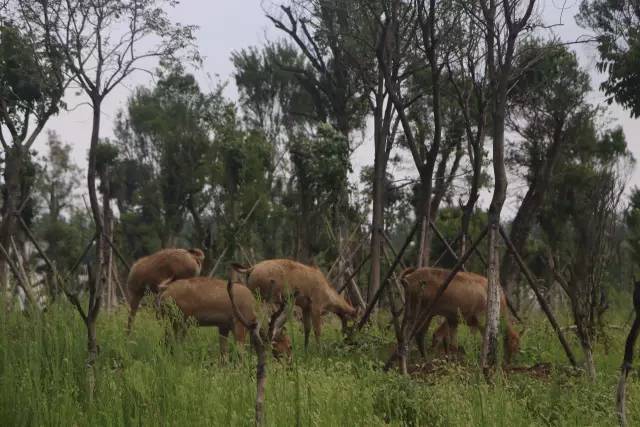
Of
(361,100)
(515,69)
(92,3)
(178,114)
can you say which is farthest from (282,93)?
(515,69)

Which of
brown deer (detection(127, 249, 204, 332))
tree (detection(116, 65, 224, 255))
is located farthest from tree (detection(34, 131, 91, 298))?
brown deer (detection(127, 249, 204, 332))

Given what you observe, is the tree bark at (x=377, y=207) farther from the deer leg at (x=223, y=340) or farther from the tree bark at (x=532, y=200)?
the tree bark at (x=532, y=200)

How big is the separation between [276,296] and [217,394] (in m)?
5.65

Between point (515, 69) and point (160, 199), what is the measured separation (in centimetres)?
2901

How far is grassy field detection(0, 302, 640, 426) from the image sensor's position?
6500 mm

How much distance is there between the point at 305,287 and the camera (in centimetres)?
1300

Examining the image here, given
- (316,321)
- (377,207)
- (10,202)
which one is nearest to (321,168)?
(377,207)

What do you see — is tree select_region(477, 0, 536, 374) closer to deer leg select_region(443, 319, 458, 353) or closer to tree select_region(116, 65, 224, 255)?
deer leg select_region(443, 319, 458, 353)

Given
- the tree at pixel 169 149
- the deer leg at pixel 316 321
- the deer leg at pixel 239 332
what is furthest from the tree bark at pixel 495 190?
the tree at pixel 169 149

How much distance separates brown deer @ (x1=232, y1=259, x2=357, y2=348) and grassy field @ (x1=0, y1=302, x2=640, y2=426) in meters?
3.67

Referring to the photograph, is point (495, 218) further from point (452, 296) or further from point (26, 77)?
point (26, 77)

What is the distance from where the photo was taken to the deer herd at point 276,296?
10.4 metres

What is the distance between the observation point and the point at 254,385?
7102 millimetres

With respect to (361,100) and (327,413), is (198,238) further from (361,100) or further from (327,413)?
(327,413)
